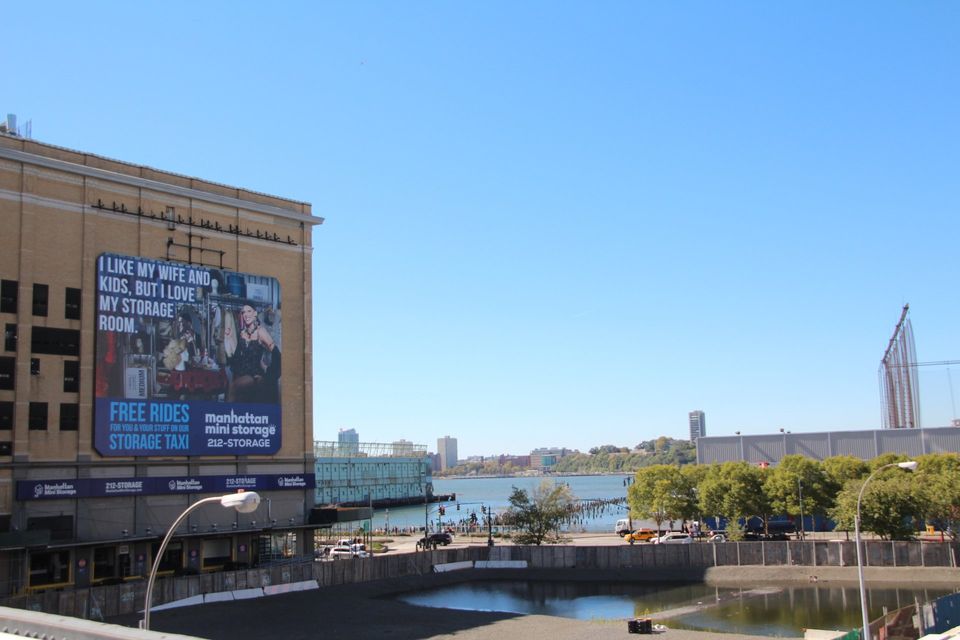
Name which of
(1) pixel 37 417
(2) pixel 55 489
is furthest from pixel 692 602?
(1) pixel 37 417

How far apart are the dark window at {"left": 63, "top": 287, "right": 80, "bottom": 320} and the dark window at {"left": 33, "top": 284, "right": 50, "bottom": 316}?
51.6 inches

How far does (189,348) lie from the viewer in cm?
6544

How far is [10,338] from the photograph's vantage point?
56969 mm

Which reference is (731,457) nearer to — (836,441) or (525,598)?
(836,441)

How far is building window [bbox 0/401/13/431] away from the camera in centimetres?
5597

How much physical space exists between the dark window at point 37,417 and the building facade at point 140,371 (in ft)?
0.29

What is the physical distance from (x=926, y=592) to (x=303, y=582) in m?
46.3

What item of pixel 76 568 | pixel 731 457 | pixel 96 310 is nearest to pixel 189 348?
pixel 96 310

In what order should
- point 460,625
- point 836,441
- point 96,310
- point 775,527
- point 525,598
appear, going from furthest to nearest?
point 836,441 < point 775,527 < point 525,598 < point 96,310 < point 460,625

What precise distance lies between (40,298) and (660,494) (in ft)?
212

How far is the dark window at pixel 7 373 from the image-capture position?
5628cm

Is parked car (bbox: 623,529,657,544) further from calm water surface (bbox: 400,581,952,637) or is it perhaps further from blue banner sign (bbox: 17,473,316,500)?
blue banner sign (bbox: 17,473,316,500)

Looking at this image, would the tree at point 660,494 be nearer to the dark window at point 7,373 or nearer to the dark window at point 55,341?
the dark window at point 55,341

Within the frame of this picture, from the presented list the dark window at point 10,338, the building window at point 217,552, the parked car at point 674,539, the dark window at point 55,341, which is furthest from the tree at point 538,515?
the dark window at point 10,338
